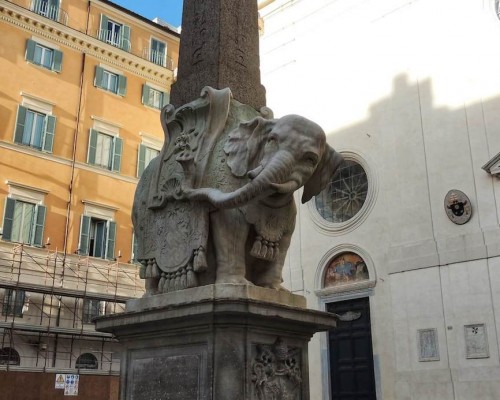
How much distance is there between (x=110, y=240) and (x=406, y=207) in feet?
29.7

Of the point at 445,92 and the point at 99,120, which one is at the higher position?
the point at 99,120

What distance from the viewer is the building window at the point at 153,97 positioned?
21891mm

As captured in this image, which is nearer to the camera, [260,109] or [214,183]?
[214,183]

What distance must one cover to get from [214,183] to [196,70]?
1.29 meters

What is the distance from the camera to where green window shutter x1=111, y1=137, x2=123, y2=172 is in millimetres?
20219

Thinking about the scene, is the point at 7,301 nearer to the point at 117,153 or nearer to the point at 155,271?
the point at 117,153

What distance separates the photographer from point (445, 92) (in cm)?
1512

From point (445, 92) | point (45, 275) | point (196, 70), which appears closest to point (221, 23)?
point (196, 70)

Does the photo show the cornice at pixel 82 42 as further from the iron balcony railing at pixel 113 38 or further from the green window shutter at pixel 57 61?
the green window shutter at pixel 57 61

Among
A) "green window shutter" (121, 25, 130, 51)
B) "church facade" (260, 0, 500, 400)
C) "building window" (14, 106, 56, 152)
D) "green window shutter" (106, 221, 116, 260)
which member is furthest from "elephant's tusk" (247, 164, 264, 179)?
"green window shutter" (121, 25, 130, 51)

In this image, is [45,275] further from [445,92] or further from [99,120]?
[445,92]

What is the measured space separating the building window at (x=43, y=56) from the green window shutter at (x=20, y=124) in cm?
167

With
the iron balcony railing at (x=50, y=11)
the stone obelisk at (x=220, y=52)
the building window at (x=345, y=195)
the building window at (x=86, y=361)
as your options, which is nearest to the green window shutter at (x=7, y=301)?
the building window at (x=86, y=361)

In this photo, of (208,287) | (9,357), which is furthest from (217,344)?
(9,357)
